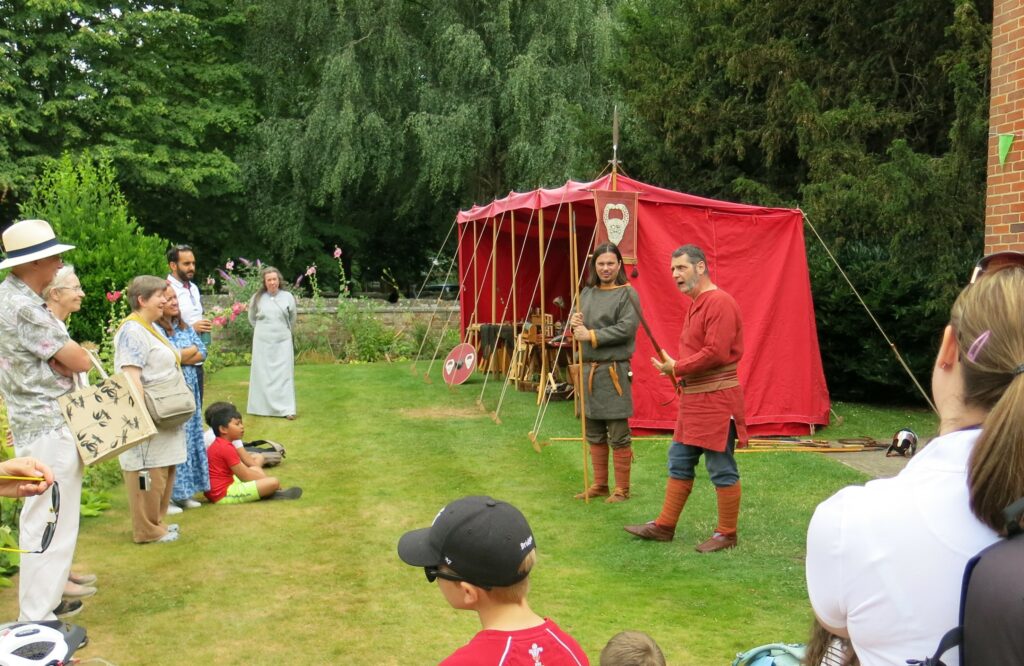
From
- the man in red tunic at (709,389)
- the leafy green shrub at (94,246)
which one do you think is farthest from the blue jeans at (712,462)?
the leafy green shrub at (94,246)

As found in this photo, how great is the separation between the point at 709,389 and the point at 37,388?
3.31 metres

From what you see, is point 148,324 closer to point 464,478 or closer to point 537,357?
point 464,478

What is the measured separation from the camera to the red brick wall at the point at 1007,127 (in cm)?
596

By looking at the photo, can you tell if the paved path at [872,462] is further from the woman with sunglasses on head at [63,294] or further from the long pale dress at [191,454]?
the woman with sunglasses on head at [63,294]

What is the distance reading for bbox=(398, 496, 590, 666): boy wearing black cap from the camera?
73.7 inches

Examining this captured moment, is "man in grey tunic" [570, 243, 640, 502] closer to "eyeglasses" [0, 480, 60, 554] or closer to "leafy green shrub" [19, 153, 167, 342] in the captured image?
"eyeglasses" [0, 480, 60, 554]

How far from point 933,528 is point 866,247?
34.7 ft

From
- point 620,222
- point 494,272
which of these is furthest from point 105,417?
point 494,272

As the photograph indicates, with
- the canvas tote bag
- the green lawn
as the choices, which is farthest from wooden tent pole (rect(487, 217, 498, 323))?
the canvas tote bag

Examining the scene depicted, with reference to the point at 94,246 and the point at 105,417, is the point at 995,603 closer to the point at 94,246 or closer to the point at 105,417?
the point at 105,417

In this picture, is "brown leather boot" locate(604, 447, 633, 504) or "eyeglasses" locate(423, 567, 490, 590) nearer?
"eyeglasses" locate(423, 567, 490, 590)

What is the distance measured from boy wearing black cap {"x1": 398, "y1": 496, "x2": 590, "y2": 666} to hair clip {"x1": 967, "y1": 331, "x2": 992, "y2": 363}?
0.92m

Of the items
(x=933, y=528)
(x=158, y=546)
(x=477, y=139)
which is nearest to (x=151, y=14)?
(x=477, y=139)

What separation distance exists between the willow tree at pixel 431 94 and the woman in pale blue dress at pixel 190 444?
11.3m
